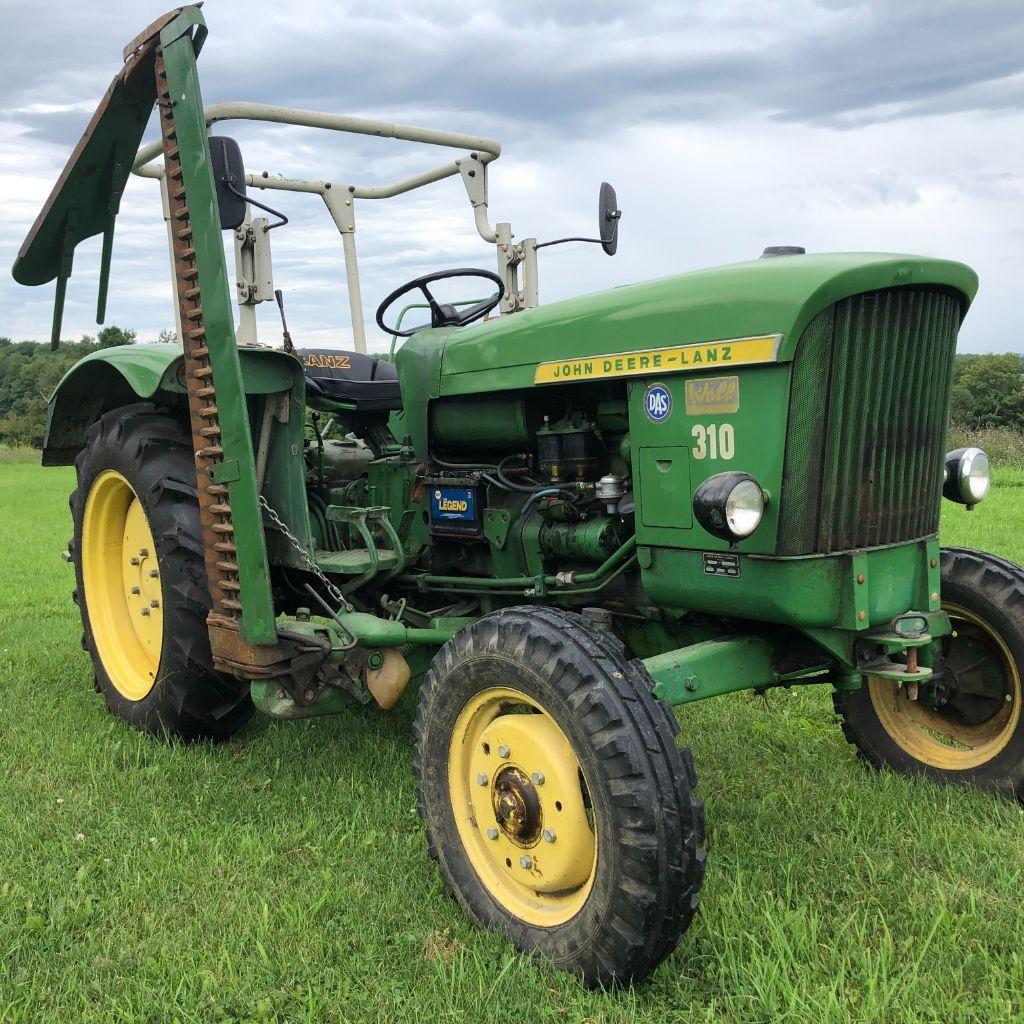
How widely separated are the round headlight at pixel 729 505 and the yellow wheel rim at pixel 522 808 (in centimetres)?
59

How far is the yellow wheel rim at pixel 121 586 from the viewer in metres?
3.89

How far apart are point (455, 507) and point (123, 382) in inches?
61.8

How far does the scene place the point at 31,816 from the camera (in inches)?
120

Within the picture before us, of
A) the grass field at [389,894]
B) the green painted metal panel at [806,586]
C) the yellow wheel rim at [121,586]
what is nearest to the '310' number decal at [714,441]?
the green painted metal panel at [806,586]

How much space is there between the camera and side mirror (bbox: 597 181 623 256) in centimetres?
374

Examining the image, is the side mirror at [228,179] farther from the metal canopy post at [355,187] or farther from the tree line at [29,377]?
the tree line at [29,377]

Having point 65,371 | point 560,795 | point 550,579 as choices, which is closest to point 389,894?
point 560,795

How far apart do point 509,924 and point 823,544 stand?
3.90ft

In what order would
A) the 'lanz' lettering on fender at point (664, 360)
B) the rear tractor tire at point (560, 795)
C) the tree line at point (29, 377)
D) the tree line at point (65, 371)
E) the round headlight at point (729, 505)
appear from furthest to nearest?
the tree line at point (29, 377)
the tree line at point (65, 371)
the 'lanz' lettering on fender at point (664, 360)
the round headlight at point (729, 505)
the rear tractor tire at point (560, 795)

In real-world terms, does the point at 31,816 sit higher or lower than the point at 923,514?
lower

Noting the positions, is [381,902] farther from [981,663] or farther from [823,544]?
[981,663]

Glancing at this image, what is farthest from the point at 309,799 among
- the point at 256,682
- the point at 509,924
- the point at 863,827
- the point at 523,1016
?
the point at 863,827

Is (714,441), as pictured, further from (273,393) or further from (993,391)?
(993,391)

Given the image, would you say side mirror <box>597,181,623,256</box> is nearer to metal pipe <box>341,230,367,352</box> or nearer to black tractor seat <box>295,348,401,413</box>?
black tractor seat <box>295,348,401,413</box>
